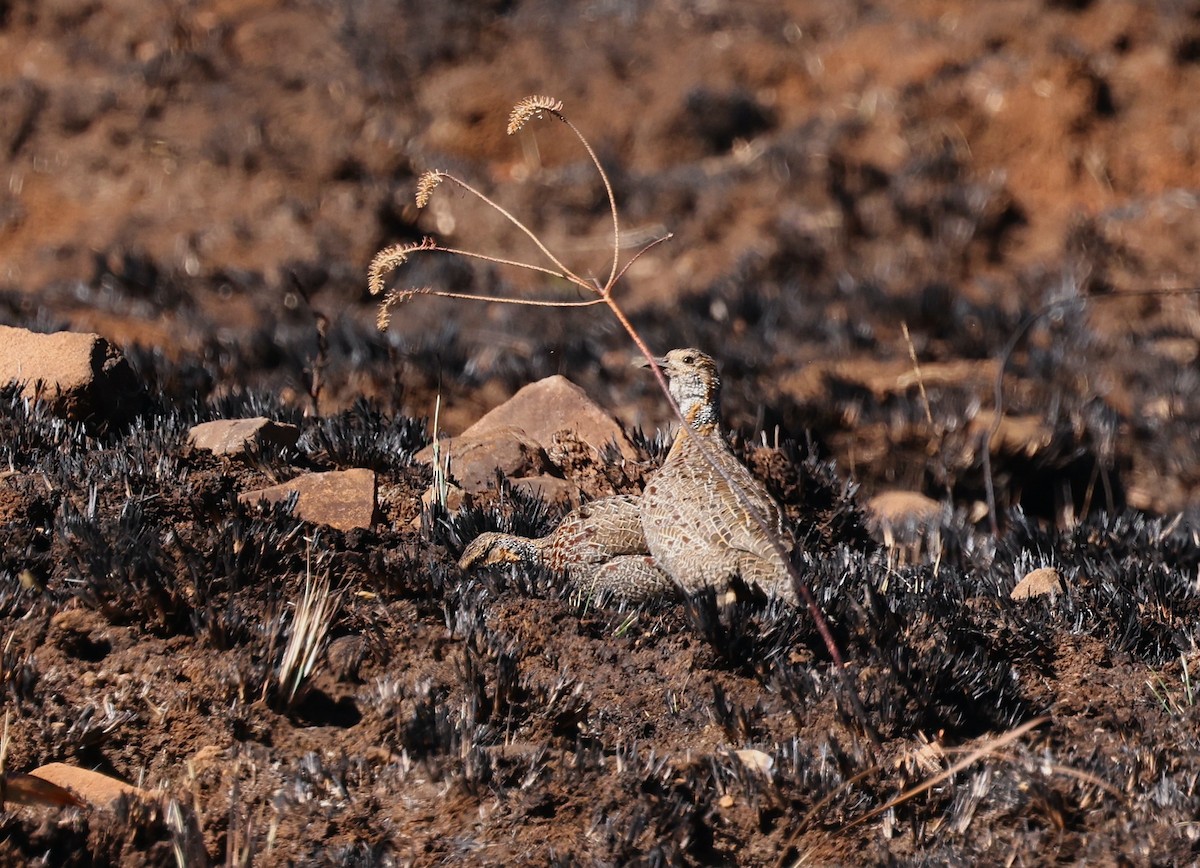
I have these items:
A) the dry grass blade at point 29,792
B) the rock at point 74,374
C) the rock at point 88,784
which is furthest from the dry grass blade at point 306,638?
the rock at point 74,374

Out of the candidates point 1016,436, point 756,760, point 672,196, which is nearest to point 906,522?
point 1016,436

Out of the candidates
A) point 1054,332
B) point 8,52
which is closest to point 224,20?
point 8,52

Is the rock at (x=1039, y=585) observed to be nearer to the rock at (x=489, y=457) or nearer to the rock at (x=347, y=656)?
the rock at (x=489, y=457)

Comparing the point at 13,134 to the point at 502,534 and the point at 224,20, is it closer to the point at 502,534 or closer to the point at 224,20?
the point at 224,20

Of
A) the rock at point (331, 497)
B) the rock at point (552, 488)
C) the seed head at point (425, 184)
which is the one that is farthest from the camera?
the rock at point (552, 488)

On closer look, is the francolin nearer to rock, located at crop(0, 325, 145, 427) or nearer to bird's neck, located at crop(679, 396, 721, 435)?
bird's neck, located at crop(679, 396, 721, 435)

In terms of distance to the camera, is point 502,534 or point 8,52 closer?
point 502,534

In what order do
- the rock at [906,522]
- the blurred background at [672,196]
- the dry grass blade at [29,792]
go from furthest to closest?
1. the blurred background at [672,196]
2. the rock at [906,522]
3. the dry grass blade at [29,792]
